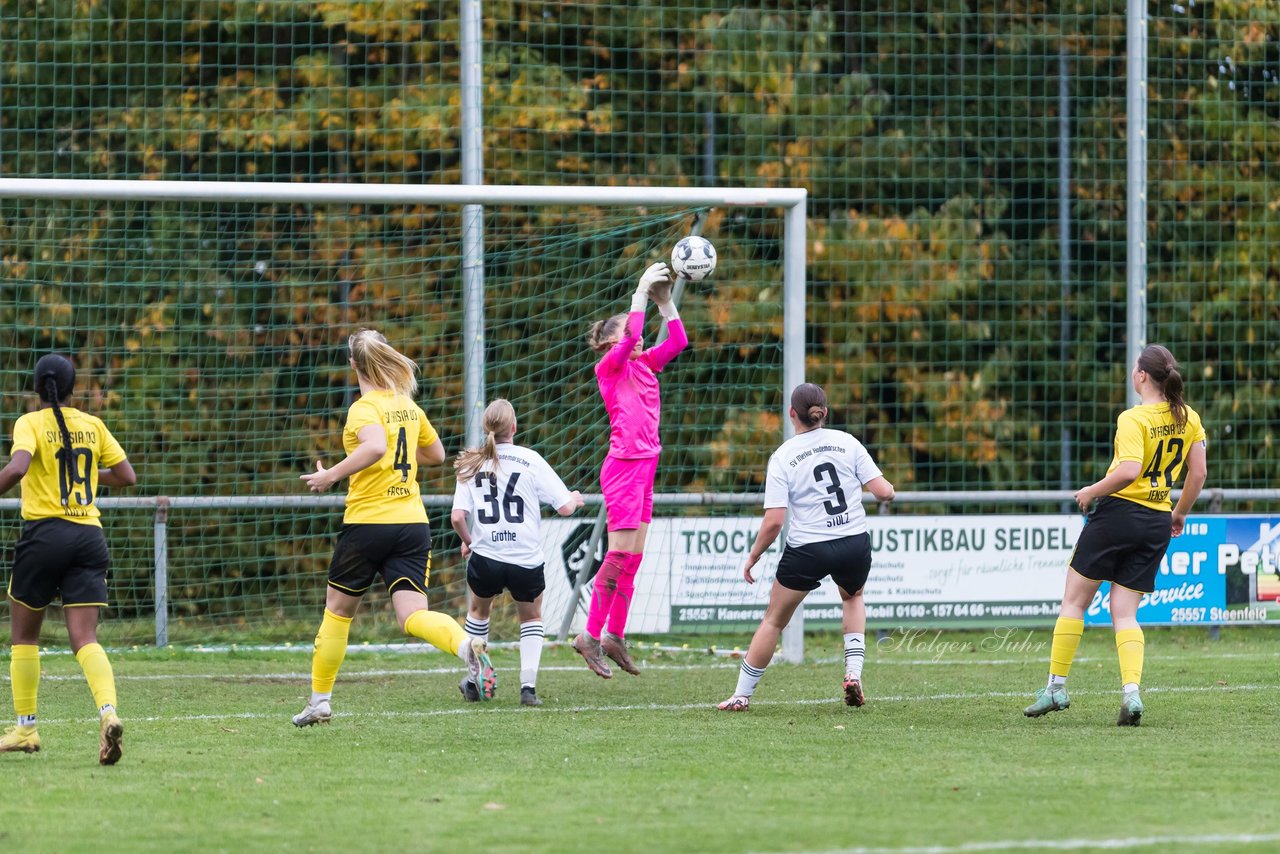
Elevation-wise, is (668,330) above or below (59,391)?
above

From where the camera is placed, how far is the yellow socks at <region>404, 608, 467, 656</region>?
765cm

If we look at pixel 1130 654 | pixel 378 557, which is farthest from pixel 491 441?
pixel 1130 654

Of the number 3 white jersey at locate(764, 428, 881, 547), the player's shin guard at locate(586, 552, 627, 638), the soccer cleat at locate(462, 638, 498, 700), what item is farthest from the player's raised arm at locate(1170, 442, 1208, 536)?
the soccer cleat at locate(462, 638, 498, 700)

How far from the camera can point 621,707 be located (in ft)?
28.4

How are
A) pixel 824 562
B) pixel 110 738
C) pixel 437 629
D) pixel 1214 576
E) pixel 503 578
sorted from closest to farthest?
1. pixel 110 738
2. pixel 437 629
3. pixel 824 562
4. pixel 503 578
5. pixel 1214 576

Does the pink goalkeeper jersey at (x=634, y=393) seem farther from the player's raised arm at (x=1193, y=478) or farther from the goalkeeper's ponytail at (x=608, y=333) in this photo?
the player's raised arm at (x=1193, y=478)

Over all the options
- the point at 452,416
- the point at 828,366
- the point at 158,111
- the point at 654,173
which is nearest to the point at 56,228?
the point at 158,111

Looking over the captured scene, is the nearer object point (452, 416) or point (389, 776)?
point (389, 776)

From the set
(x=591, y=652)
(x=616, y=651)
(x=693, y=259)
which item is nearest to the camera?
(x=591, y=652)

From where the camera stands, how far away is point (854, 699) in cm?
851

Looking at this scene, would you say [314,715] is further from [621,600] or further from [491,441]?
[621,600]

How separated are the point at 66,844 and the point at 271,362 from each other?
9.18 m

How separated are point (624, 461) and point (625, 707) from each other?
1.61 metres

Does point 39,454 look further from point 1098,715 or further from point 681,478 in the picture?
point 681,478
